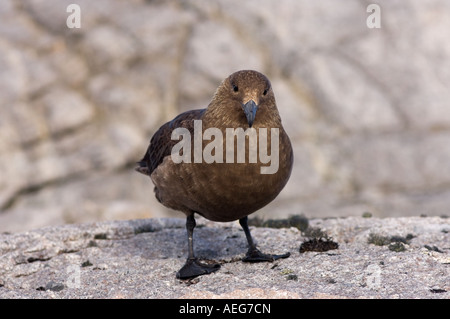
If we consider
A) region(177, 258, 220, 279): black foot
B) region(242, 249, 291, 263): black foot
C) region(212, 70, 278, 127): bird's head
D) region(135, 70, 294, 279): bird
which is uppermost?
region(212, 70, 278, 127): bird's head

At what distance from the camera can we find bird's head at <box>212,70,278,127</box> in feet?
21.9

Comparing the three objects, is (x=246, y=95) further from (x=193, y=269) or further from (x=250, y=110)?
(x=193, y=269)

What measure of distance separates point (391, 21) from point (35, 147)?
43.0ft

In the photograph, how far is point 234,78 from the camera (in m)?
6.86

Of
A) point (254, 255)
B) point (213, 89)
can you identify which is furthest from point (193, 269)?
point (213, 89)

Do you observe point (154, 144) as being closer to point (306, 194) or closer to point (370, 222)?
point (370, 222)

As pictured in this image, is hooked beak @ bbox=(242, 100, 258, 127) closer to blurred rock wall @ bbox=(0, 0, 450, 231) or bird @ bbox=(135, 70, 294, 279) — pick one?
bird @ bbox=(135, 70, 294, 279)

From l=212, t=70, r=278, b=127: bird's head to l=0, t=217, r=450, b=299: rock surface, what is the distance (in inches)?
74.8

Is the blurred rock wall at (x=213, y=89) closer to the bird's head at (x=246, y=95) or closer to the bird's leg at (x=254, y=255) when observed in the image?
the bird's leg at (x=254, y=255)

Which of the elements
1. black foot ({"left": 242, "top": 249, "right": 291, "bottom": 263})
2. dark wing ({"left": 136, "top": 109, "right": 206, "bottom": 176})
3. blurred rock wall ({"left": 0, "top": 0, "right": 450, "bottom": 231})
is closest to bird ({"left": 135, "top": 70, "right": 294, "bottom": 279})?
dark wing ({"left": 136, "top": 109, "right": 206, "bottom": 176})

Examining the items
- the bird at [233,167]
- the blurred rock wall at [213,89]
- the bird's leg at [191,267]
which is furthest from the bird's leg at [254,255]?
the blurred rock wall at [213,89]

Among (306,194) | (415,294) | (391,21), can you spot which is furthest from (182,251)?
(391,21)

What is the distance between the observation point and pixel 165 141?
8.05 metres

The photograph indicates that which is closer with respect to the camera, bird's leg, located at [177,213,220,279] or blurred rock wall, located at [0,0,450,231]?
bird's leg, located at [177,213,220,279]
